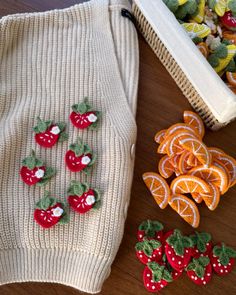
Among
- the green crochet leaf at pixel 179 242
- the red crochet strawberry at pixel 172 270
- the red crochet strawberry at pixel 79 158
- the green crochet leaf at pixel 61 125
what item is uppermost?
the green crochet leaf at pixel 61 125

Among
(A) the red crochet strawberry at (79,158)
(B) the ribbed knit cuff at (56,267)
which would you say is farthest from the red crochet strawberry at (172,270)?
(A) the red crochet strawberry at (79,158)

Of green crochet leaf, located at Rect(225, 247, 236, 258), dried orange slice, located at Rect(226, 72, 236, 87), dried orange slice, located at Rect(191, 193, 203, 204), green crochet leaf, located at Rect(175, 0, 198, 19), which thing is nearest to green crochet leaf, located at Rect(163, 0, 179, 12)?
green crochet leaf, located at Rect(175, 0, 198, 19)

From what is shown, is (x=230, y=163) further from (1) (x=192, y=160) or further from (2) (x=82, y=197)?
(2) (x=82, y=197)

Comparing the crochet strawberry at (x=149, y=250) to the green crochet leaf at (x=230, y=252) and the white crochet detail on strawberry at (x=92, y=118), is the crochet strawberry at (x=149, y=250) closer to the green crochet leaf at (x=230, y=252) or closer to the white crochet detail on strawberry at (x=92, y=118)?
the green crochet leaf at (x=230, y=252)

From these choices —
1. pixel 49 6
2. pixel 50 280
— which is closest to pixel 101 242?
pixel 50 280

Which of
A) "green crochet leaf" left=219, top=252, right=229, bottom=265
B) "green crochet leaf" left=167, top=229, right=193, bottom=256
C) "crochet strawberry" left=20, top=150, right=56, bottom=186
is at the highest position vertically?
"crochet strawberry" left=20, top=150, right=56, bottom=186

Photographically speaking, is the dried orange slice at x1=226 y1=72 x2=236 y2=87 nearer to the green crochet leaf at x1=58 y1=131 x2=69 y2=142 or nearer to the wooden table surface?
the wooden table surface

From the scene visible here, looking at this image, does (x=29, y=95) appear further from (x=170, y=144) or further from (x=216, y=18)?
(x=216, y=18)
